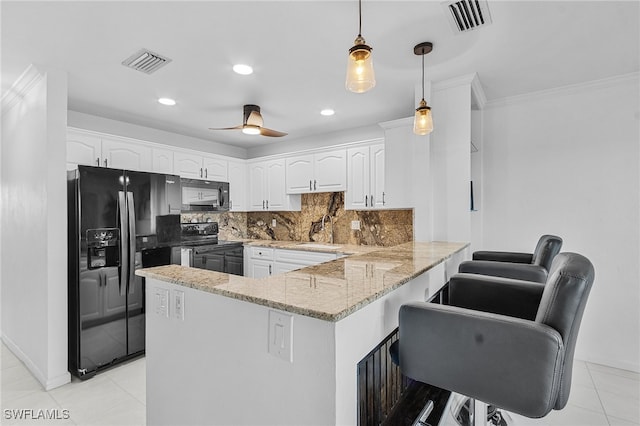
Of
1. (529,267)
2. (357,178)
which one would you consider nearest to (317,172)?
(357,178)

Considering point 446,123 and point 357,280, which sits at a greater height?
point 446,123

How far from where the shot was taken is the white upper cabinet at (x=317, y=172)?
4230 millimetres

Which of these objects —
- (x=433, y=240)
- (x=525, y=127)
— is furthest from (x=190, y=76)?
(x=525, y=127)

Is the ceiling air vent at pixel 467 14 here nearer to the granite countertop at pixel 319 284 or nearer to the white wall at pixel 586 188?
the granite countertop at pixel 319 284

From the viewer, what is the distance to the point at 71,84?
2.81 m

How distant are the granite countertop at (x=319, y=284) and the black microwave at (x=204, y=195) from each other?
2741 mm

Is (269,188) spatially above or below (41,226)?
above

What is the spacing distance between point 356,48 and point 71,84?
9.08ft

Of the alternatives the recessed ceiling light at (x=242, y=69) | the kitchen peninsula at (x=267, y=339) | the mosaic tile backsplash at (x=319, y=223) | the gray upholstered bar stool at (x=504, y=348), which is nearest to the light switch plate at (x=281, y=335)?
the kitchen peninsula at (x=267, y=339)

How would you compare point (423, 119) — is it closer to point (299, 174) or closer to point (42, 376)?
point (299, 174)

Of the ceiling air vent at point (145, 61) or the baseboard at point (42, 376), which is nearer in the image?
the ceiling air vent at point (145, 61)

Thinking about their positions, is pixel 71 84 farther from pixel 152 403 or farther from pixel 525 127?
pixel 525 127

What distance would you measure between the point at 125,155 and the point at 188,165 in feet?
2.58

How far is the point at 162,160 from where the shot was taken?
158 inches
